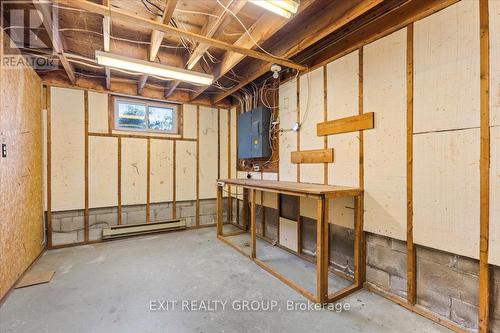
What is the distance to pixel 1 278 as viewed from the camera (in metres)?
2.14

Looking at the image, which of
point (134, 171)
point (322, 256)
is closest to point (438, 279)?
point (322, 256)

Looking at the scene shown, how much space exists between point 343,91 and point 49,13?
9.85 ft

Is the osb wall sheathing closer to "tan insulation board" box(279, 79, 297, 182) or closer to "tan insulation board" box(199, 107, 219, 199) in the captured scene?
"tan insulation board" box(199, 107, 219, 199)

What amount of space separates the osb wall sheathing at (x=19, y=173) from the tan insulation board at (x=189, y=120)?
217 centimetres

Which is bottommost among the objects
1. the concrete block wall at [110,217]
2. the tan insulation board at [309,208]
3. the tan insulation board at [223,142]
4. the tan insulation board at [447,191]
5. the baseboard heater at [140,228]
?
the baseboard heater at [140,228]

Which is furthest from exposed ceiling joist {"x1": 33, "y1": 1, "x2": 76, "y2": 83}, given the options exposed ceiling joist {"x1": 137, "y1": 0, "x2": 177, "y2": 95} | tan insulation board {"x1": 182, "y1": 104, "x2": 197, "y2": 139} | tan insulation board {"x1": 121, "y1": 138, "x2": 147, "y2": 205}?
tan insulation board {"x1": 182, "y1": 104, "x2": 197, "y2": 139}

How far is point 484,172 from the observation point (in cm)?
168

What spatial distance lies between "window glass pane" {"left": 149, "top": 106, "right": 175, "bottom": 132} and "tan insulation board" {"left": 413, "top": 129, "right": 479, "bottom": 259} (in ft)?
13.2

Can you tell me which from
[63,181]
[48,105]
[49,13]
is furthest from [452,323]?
[48,105]

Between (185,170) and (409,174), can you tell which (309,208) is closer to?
(409,174)

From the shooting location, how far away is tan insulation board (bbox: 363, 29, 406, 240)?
2174mm

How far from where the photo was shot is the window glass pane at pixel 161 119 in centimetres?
448

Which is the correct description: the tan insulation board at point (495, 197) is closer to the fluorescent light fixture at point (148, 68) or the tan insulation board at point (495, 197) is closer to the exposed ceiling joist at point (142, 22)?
the exposed ceiling joist at point (142, 22)

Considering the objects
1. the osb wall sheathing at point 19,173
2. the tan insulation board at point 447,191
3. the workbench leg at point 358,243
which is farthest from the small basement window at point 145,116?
the tan insulation board at point 447,191
